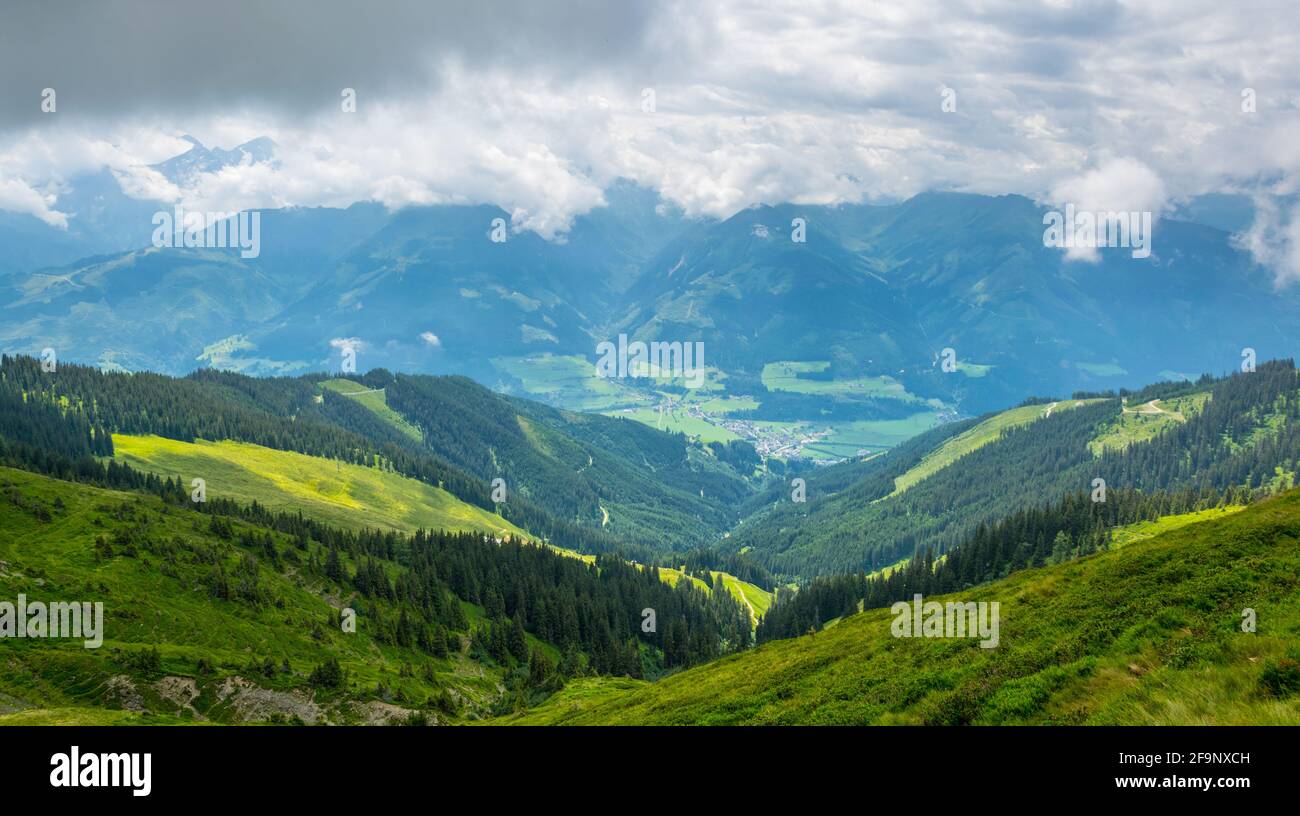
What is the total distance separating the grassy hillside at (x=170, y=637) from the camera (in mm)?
73812

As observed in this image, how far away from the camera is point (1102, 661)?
2531cm

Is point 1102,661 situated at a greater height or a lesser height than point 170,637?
greater

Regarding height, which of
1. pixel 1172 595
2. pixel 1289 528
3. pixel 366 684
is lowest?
pixel 366 684

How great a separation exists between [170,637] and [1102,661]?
111 meters

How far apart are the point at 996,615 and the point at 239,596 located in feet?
374

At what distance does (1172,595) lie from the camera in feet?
102

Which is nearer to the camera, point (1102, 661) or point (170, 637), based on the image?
point (1102, 661)

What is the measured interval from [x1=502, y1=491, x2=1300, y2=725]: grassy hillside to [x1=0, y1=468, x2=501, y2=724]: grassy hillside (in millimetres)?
54500

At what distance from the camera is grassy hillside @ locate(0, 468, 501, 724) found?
242 ft

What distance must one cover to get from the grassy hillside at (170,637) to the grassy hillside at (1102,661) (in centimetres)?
5450
